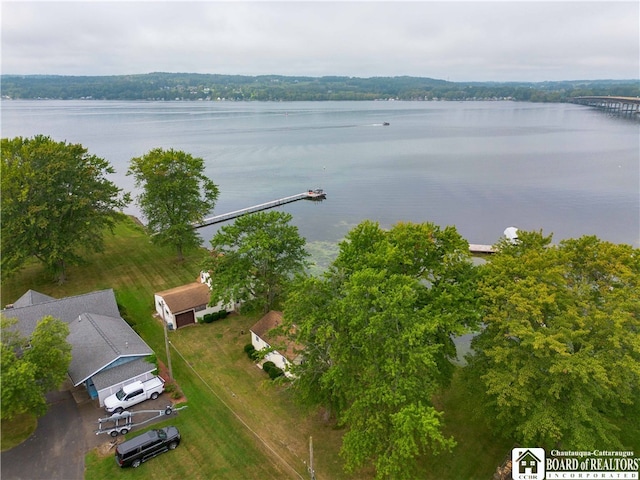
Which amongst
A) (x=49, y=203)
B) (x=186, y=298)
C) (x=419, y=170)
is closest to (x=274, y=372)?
(x=186, y=298)

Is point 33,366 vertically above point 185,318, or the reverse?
point 33,366

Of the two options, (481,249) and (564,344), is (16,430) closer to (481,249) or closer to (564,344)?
(564,344)

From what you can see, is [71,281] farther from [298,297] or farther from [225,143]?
[225,143]

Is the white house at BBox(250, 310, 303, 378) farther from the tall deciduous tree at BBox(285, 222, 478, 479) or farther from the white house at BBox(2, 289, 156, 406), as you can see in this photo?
the white house at BBox(2, 289, 156, 406)

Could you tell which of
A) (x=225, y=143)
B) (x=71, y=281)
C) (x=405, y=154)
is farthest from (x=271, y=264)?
(x=225, y=143)

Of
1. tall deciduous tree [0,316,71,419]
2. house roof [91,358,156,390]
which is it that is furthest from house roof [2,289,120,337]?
house roof [91,358,156,390]

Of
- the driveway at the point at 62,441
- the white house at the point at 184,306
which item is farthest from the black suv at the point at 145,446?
the white house at the point at 184,306
